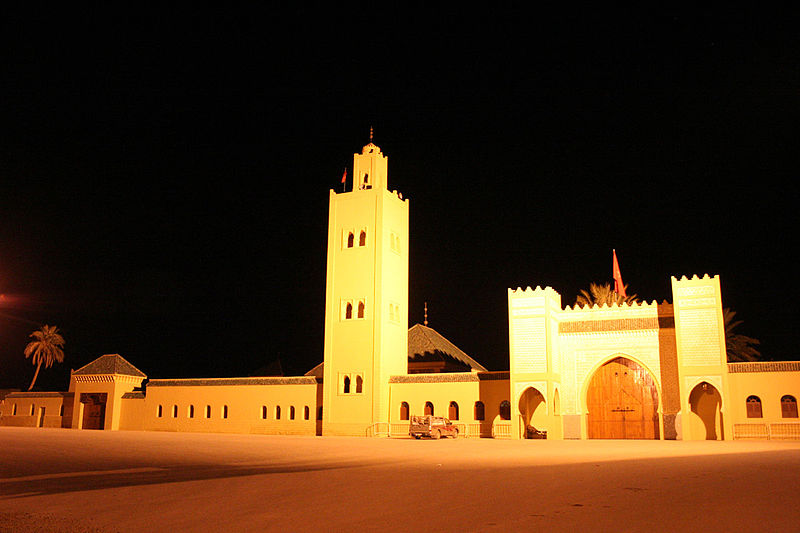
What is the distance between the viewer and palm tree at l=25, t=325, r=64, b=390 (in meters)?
62.9

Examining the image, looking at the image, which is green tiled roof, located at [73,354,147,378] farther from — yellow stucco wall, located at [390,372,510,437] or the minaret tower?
yellow stucco wall, located at [390,372,510,437]

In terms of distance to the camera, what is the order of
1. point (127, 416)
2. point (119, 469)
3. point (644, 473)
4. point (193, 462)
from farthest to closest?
point (127, 416) → point (193, 462) → point (119, 469) → point (644, 473)

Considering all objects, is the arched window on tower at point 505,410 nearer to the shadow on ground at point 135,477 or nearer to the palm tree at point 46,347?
the shadow on ground at point 135,477

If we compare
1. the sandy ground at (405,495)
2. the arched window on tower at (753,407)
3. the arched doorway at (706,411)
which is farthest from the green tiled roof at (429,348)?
the sandy ground at (405,495)

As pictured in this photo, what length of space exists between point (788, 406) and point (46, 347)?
191 ft

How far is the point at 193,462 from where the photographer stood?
1647cm

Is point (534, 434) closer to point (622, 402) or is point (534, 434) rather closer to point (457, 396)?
point (622, 402)

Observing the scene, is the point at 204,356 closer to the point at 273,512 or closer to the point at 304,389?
the point at 304,389

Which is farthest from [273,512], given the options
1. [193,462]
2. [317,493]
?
[193,462]

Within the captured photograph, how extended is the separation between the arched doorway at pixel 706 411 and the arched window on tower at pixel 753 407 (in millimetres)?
1132

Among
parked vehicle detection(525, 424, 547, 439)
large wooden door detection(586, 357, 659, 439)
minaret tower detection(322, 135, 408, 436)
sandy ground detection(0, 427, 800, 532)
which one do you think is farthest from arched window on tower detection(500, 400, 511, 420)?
sandy ground detection(0, 427, 800, 532)

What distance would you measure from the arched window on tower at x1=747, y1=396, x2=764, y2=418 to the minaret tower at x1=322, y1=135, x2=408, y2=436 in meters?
16.5

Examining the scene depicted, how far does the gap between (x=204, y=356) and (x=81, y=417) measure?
81.1 feet

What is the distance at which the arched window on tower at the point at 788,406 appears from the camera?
29000 mm
